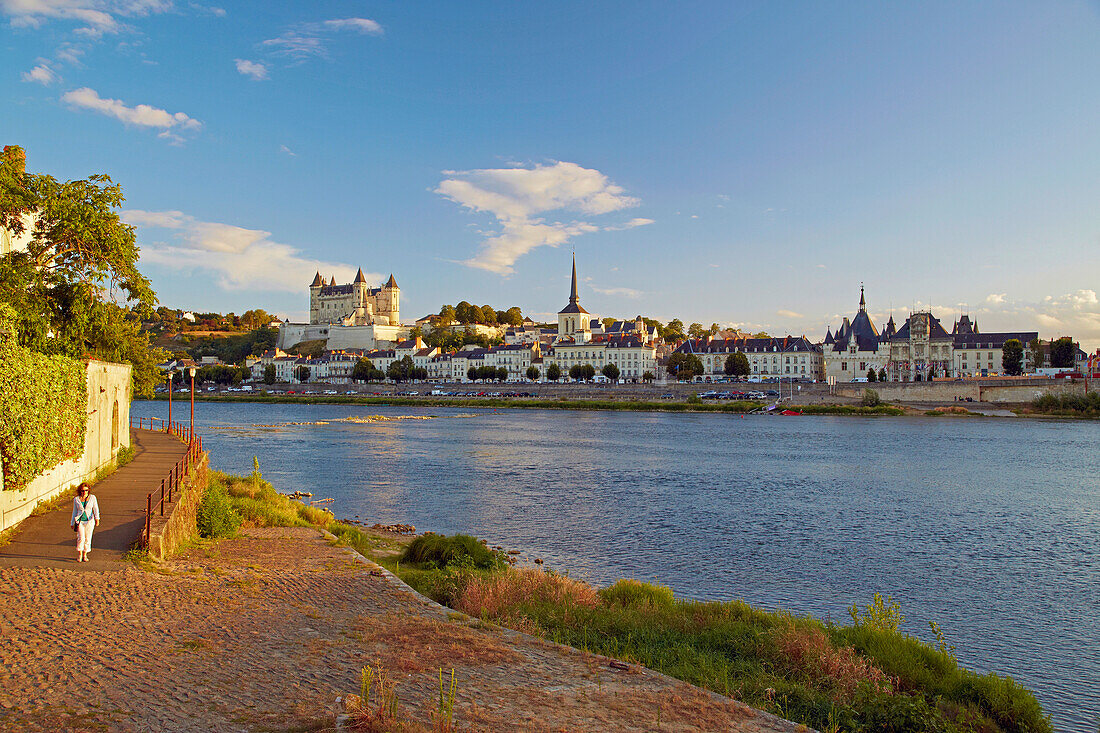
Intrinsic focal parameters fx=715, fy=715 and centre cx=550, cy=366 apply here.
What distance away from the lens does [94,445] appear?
16.7m

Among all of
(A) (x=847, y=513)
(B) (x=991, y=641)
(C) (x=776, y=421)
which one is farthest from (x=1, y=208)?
(C) (x=776, y=421)

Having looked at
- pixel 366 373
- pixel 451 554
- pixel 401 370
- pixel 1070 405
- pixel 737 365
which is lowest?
pixel 451 554

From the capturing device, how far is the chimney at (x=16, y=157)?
1722 centimetres

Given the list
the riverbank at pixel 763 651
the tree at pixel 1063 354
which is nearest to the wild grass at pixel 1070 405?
the tree at pixel 1063 354

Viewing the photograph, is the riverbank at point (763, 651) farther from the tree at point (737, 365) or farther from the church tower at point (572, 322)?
the church tower at point (572, 322)

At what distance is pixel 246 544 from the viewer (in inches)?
504

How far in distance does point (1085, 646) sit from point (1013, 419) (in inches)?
2413

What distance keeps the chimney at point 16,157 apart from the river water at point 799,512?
12.3m

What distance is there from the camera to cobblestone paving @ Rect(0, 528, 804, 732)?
19.4 feet

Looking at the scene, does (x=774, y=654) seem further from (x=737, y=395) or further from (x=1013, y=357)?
(x=1013, y=357)

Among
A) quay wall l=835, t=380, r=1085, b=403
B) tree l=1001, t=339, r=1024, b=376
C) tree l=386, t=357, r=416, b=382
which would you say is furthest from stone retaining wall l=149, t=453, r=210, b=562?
tree l=386, t=357, r=416, b=382

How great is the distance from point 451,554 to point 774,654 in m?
6.19

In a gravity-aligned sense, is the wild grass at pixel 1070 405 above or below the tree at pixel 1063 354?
below

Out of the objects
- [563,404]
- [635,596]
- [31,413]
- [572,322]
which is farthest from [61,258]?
[572,322]
